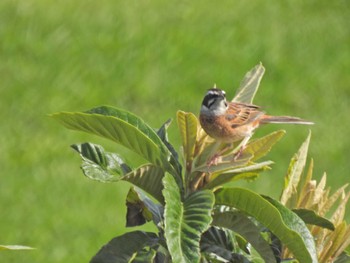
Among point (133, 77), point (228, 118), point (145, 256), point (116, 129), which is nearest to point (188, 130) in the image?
point (116, 129)

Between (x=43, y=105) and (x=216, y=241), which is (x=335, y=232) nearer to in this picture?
(x=216, y=241)

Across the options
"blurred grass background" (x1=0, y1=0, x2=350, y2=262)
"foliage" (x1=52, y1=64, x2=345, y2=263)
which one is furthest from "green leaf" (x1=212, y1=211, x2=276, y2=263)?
"blurred grass background" (x1=0, y1=0, x2=350, y2=262)

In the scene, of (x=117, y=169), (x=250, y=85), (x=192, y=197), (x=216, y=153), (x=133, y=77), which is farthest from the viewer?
(x=133, y=77)

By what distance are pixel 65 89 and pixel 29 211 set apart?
4.25 ft

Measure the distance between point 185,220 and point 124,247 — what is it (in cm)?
28

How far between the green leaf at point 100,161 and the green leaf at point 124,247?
0.58 ft

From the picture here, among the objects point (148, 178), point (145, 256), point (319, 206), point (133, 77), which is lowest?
point (133, 77)

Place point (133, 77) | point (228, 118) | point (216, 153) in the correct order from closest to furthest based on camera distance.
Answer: point (216, 153) < point (228, 118) < point (133, 77)

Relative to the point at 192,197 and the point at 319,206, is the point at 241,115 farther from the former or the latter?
the point at 192,197

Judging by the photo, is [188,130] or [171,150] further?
[171,150]

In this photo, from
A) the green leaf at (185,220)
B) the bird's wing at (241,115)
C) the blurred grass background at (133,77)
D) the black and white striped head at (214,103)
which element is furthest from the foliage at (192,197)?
the blurred grass background at (133,77)

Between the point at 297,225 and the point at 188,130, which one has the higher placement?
the point at 188,130

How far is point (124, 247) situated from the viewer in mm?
2945

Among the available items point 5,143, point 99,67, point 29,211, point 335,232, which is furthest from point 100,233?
point 335,232
